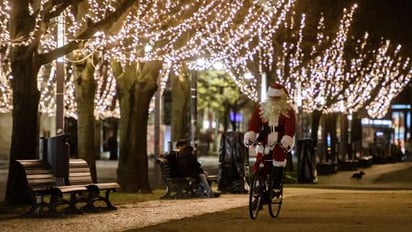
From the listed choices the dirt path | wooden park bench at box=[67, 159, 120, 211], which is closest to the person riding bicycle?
the dirt path

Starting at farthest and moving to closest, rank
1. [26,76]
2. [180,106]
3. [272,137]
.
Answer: [180,106] < [26,76] < [272,137]

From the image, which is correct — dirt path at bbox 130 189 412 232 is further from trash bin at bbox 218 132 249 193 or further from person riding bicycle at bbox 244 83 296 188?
trash bin at bbox 218 132 249 193

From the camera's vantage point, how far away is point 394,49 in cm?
4756

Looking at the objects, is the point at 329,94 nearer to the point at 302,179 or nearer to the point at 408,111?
the point at 302,179

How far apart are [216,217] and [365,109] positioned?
33.7m

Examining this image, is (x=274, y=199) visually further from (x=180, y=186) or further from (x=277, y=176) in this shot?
(x=180, y=186)

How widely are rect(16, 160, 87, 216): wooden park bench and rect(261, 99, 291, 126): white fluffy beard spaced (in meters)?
3.56

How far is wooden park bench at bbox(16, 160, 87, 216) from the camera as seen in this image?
606 inches

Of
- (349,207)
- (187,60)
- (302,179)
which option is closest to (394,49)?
(302,179)

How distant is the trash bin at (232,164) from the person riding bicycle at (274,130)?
8048mm

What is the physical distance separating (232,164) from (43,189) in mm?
8394

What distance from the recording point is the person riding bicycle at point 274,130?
14391 mm

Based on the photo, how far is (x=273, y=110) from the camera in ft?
47.9

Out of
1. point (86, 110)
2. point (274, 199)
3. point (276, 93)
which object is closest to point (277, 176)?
point (274, 199)
